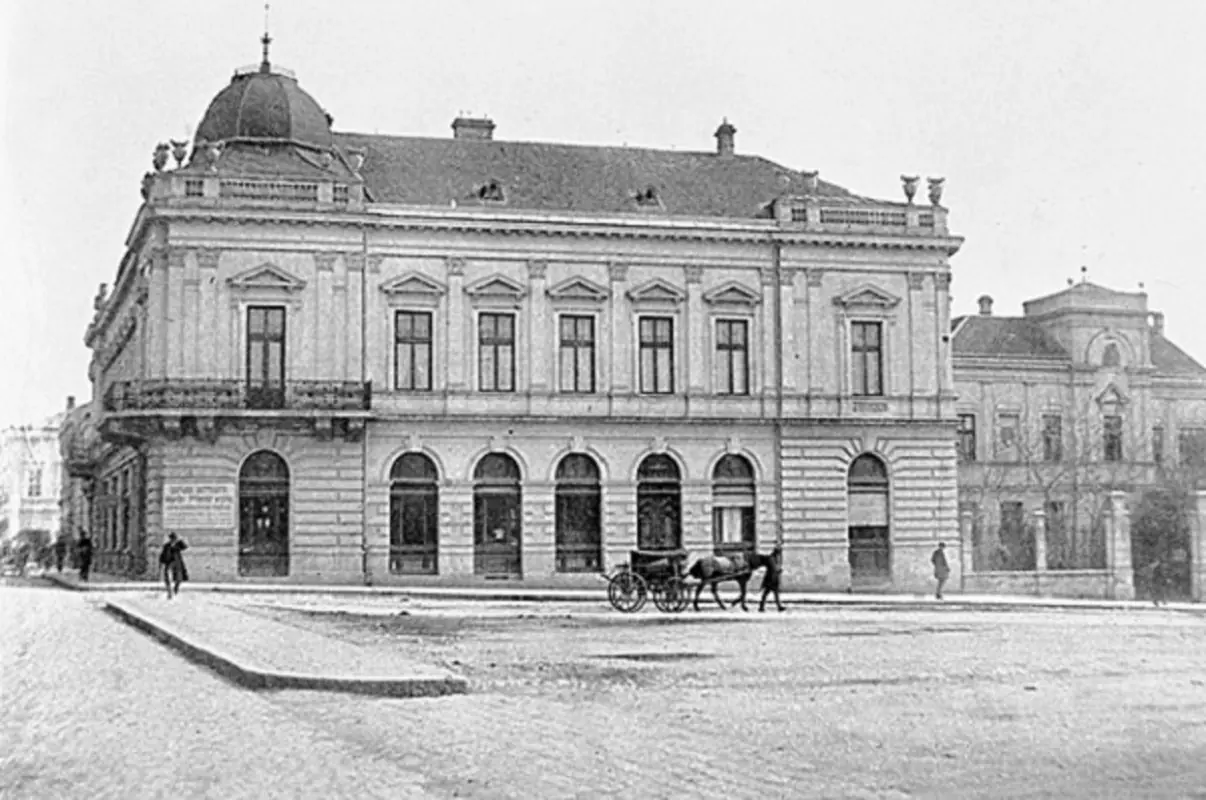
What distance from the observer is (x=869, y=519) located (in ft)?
157

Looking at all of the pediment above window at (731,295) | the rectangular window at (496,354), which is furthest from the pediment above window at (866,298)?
the rectangular window at (496,354)

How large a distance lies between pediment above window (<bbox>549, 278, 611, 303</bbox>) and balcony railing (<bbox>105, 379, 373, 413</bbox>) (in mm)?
5666

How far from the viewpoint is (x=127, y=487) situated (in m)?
49.6

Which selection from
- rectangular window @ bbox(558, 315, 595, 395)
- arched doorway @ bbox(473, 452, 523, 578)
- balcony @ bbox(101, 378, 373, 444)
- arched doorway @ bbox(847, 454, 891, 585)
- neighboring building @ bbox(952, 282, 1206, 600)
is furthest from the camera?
arched doorway @ bbox(847, 454, 891, 585)

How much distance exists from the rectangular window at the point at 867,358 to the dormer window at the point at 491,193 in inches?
411

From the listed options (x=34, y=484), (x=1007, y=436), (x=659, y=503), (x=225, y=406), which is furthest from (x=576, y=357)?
(x=34, y=484)

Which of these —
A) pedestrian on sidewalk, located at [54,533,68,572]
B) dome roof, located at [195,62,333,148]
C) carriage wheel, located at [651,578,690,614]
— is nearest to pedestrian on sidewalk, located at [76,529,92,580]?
pedestrian on sidewalk, located at [54,533,68,572]

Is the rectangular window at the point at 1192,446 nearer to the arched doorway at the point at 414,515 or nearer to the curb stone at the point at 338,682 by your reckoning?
the arched doorway at the point at 414,515

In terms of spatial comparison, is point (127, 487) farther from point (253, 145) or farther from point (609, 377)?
point (609, 377)

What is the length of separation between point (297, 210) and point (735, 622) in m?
20.7

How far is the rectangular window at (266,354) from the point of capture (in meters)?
43.7

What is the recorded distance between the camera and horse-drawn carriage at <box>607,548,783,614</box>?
31.2m

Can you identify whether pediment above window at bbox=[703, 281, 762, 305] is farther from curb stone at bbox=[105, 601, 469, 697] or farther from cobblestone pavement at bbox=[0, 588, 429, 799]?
curb stone at bbox=[105, 601, 469, 697]

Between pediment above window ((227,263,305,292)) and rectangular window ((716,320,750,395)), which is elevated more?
pediment above window ((227,263,305,292))
